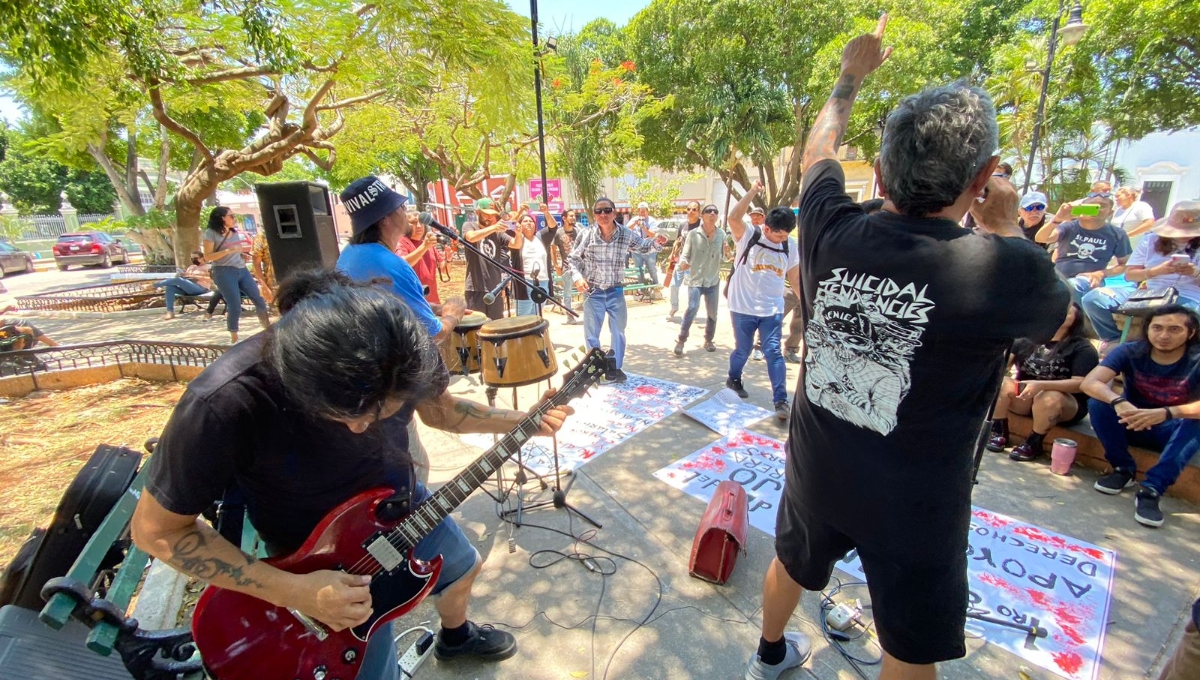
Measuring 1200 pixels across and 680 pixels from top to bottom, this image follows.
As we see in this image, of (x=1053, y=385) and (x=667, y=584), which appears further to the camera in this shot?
(x=1053, y=385)

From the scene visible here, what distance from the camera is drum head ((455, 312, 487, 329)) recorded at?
14.1 feet

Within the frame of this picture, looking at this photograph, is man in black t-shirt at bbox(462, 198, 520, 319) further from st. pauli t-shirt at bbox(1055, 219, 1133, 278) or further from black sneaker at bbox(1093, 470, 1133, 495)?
st. pauli t-shirt at bbox(1055, 219, 1133, 278)

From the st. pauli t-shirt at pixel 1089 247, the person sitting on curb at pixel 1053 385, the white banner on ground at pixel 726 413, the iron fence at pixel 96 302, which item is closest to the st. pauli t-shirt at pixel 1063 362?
the person sitting on curb at pixel 1053 385

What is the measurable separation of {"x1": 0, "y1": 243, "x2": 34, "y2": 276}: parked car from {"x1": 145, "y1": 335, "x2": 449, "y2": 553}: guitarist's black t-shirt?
27812mm

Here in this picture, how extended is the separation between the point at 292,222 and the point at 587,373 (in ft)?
11.4

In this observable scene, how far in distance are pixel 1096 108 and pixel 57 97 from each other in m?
24.0

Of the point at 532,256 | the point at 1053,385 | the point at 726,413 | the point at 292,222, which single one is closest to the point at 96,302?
the point at 532,256

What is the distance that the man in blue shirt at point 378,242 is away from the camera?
267 cm

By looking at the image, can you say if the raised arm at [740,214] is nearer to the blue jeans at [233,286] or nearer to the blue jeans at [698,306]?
the blue jeans at [698,306]

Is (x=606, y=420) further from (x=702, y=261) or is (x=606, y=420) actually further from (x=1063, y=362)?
(x=1063, y=362)

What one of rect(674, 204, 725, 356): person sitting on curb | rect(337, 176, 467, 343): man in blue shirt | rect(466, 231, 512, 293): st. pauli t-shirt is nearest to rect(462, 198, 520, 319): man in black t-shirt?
rect(466, 231, 512, 293): st. pauli t-shirt

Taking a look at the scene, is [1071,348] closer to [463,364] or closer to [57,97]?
[463,364]

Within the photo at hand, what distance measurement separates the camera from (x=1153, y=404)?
3361 mm

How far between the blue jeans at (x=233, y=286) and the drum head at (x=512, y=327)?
5532 mm
